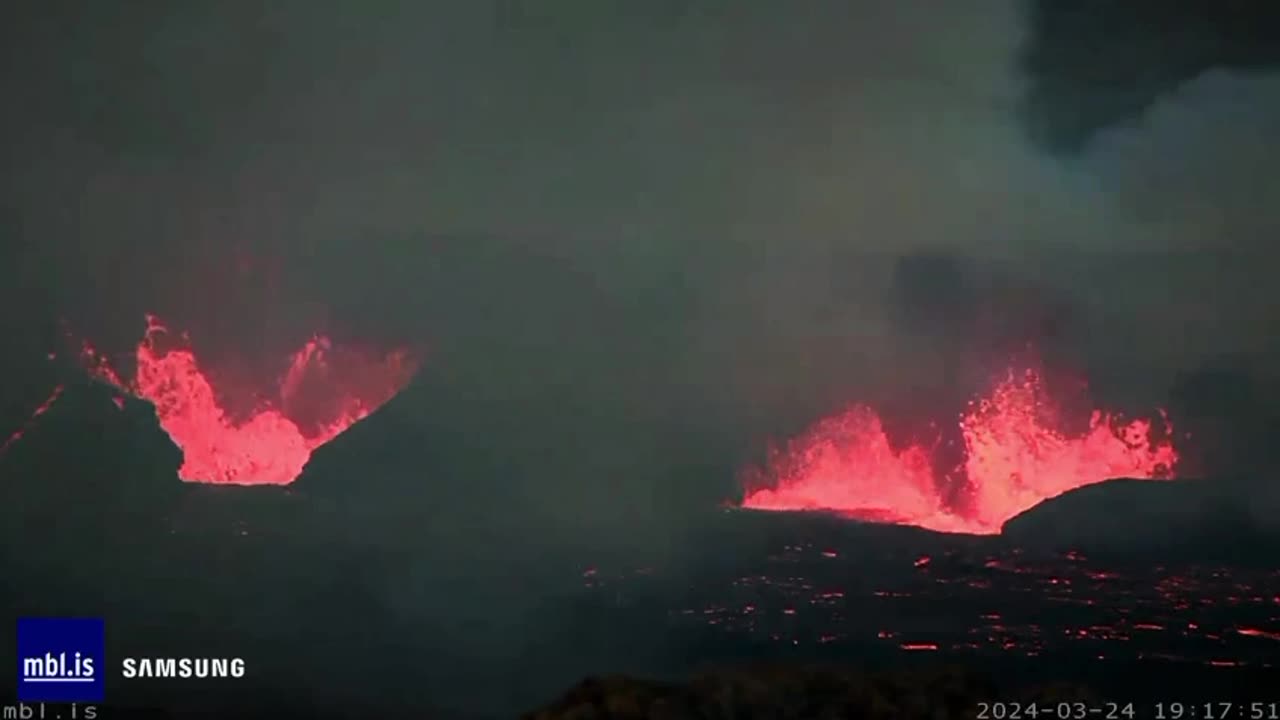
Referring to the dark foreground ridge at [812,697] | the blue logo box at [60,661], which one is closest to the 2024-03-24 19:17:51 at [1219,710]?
the dark foreground ridge at [812,697]

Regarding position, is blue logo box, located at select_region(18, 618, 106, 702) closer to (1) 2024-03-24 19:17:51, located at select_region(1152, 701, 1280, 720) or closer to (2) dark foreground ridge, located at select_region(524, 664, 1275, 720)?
(2) dark foreground ridge, located at select_region(524, 664, 1275, 720)

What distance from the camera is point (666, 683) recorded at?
21.4 feet

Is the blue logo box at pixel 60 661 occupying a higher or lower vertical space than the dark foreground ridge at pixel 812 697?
higher

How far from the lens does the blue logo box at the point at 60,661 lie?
8758mm

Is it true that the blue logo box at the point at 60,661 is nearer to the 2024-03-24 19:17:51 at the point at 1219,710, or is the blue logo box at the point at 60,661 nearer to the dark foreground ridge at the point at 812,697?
the dark foreground ridge at the point at 812,697

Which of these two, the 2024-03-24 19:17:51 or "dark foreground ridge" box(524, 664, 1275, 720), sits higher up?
"dark foreground ridge" box(524, 664, 1275, 720)

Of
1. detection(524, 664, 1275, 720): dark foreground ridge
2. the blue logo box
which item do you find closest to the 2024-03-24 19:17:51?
detection(524, 664, 1275, 720): dark foreground ridge

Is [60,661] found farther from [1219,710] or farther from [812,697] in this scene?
[1219,710]

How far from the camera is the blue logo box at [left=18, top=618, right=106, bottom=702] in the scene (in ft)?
28.7

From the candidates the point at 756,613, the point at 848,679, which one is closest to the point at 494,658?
the point at 756,613

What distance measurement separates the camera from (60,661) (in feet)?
29.7

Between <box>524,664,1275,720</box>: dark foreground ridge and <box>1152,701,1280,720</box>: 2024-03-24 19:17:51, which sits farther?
<box>1152,701,1280,720</box>: 2024-03-24 19:17:51

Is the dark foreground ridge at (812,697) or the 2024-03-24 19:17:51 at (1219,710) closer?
the dark foreground ridge at (812,697)

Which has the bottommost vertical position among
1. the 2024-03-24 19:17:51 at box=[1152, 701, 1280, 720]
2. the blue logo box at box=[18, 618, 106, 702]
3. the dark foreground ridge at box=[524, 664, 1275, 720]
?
the 2024-03-24 19:17:51 at box=[1152, 701, 1280, 720]
